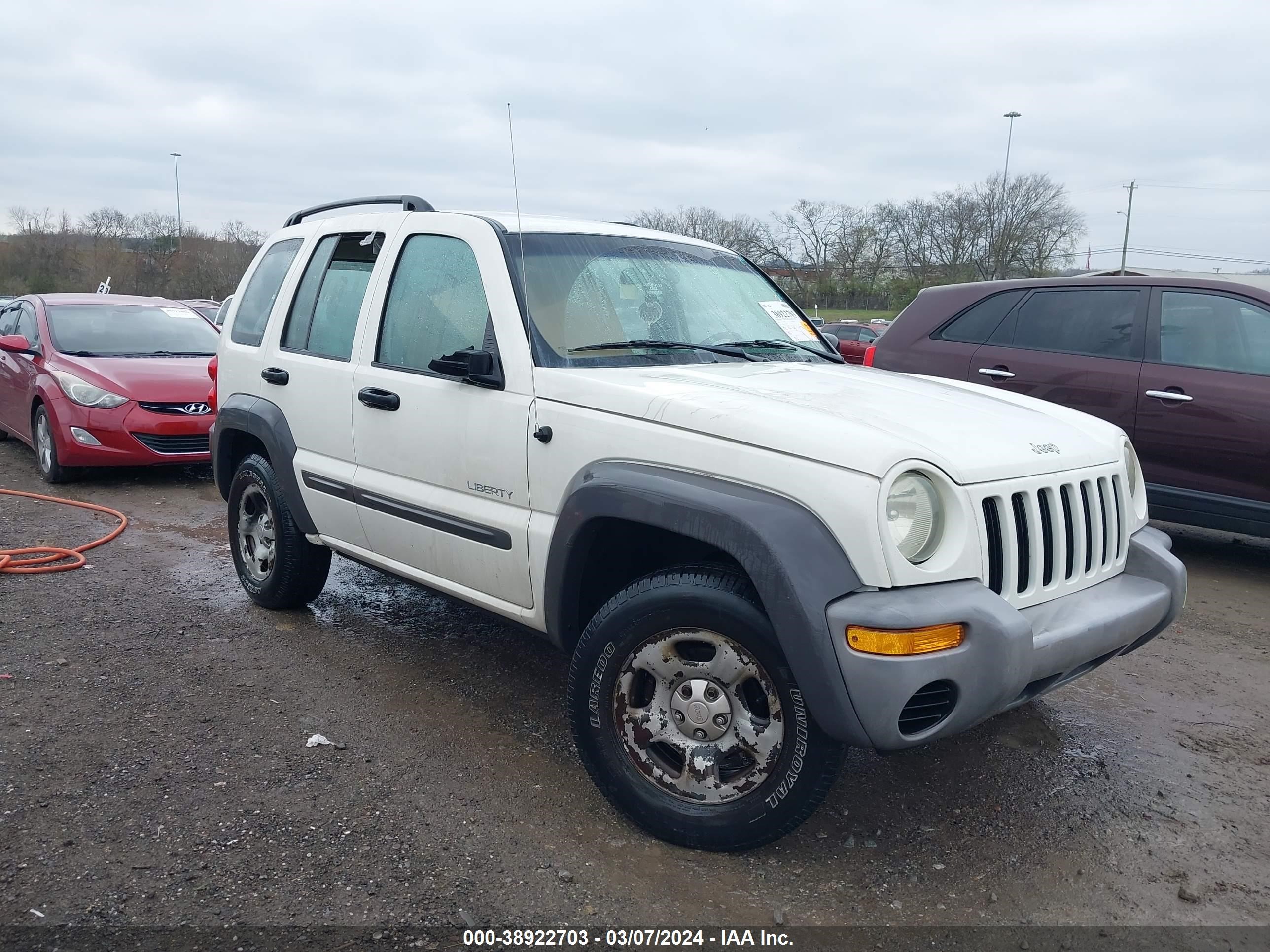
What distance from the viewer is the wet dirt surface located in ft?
8.76

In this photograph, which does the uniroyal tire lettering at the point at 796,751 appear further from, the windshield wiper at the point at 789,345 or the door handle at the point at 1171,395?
the door handle at the point at 1171,395

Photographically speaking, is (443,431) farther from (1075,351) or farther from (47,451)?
(47,451)

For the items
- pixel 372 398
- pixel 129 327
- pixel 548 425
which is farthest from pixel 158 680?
pixel 129 327

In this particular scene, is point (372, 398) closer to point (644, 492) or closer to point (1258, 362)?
point (644, 492)

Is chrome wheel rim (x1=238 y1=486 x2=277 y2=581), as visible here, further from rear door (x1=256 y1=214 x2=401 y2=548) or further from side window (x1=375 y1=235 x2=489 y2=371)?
side window (x1=375 y1=235 x2=489 y2=371)

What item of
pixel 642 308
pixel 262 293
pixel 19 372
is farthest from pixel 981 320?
pixel 19 372

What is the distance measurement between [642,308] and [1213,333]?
4183 mm

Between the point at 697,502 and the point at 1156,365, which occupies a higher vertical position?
the point at 1156,365

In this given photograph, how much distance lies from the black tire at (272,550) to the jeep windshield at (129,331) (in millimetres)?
4271

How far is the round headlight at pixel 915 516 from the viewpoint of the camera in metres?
2.56

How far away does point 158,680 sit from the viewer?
413 cm

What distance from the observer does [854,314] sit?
4747 cm

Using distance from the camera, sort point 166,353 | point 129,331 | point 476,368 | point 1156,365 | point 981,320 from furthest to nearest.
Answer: point 129,331, point 166,353, point 981,320, point 1156,365, point 476,368

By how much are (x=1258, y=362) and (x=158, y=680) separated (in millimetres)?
6047
